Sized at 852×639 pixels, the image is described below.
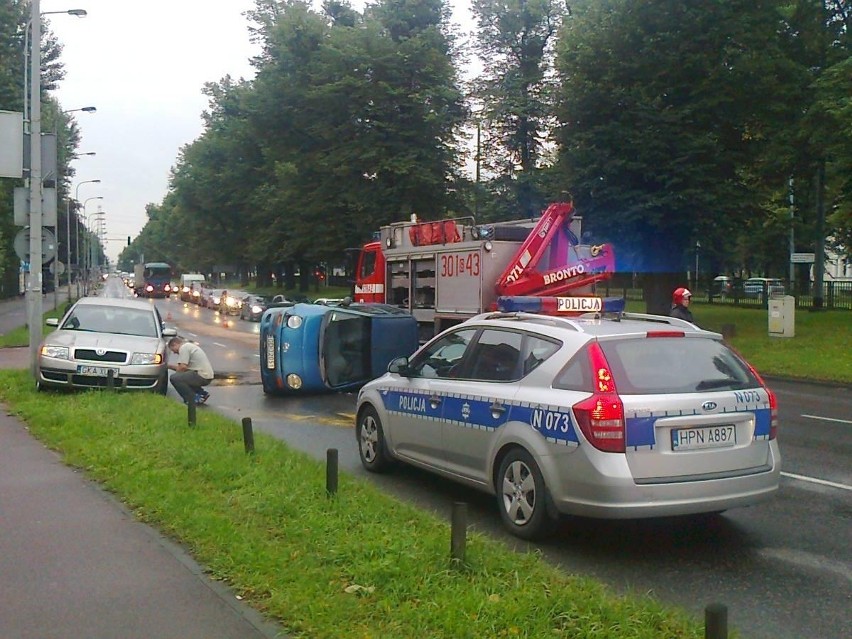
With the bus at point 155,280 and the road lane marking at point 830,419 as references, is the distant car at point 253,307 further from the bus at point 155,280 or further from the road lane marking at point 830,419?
the bus at point 155,280

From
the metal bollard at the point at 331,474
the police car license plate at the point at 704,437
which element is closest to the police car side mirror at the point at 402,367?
the metal bollard at the point at 331,474

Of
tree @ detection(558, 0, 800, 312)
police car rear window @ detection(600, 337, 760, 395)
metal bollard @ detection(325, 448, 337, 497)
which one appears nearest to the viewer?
police car rear window @ detection(600, 337, 760, 395)

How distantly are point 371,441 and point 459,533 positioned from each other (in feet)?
11.7

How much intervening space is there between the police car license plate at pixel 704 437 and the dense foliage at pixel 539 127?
56.2 feet

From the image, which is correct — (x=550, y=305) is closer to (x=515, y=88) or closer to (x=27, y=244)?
(x=27, y=244)

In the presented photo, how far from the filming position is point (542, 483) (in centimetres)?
625

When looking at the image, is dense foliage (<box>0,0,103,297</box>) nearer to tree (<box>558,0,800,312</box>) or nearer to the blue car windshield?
tree (<box>558,0,800,312</box>)

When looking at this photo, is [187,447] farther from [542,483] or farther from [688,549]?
[688,549]

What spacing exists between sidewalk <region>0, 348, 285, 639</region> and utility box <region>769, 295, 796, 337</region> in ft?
66.2

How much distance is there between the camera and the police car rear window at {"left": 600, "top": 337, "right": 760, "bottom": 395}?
20.2 feet

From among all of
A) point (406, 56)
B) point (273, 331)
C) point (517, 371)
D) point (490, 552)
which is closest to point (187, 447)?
point (517, 371)

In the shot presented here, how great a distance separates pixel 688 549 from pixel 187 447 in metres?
4.84

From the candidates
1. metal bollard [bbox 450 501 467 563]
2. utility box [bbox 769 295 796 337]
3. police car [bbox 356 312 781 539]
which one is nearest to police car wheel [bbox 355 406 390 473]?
police car [bbox 356 312 781 539]

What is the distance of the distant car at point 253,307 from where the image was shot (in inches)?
1713
